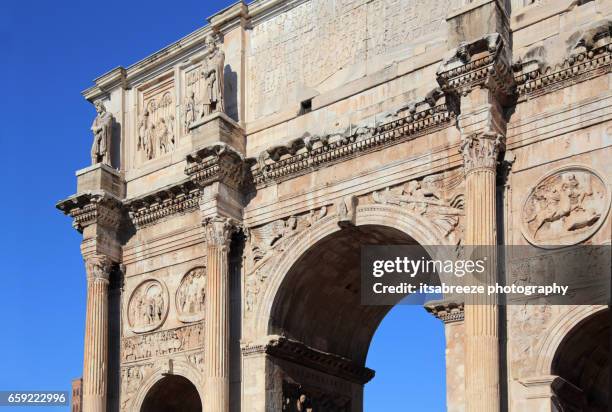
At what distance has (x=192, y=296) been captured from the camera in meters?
17.9

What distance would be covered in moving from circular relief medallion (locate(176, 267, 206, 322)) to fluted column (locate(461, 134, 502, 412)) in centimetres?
520

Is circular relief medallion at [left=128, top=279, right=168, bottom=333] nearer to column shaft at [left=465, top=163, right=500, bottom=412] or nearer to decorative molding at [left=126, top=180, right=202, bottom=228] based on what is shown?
decorative molding at [left=126, top=180, right=202, bottom=228]

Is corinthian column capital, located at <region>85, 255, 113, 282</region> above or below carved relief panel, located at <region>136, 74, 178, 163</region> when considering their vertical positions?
below

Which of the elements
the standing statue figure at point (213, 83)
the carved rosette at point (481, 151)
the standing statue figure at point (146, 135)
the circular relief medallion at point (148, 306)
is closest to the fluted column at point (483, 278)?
the carved rosette at point (481, 151)

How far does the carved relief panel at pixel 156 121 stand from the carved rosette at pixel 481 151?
21.2 ft

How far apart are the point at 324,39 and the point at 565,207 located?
5.45 meters

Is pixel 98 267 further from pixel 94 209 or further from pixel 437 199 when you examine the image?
pixel 437 199

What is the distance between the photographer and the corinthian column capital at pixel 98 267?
18812 mm

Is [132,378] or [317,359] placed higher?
[317,359]

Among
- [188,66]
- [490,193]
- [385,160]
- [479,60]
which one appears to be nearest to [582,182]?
[490,193]

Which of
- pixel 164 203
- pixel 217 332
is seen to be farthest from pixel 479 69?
pixel 164 203

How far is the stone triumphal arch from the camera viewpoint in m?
14.0

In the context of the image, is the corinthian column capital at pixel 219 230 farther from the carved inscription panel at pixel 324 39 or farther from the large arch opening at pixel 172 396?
the large arch opening at pixel 172 396

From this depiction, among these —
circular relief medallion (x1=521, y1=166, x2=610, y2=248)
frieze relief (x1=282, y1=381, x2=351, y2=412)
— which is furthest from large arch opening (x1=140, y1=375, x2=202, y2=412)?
circular relief medallion (x1=521, y1=166, x2=610, y2=248)
